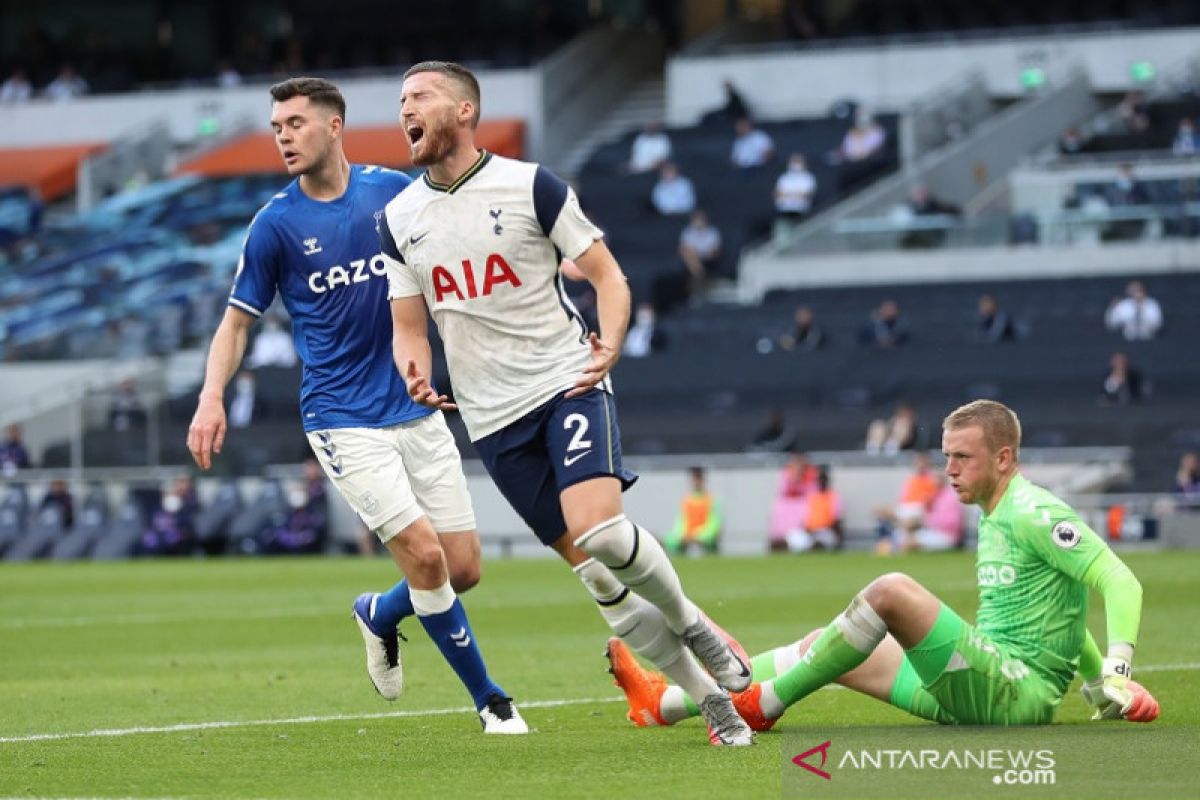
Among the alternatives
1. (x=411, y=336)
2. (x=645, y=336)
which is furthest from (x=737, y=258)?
(x=411, y=336)

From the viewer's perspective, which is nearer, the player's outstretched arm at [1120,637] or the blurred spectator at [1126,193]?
the player's outstretched arm at [1120,637]

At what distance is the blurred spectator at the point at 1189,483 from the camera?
951 inches

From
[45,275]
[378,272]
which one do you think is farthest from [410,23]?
[378,272]

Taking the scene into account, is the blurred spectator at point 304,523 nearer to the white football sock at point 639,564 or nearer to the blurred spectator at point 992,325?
the blurred spectator at point 992,325

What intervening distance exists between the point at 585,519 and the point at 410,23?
42162 mm

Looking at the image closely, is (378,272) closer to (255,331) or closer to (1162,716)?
(1162,716)

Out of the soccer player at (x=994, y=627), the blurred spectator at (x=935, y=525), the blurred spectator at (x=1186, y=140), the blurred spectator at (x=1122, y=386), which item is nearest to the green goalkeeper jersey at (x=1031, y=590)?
the soccer player at (x=994, y=627)

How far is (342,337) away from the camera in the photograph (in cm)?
938

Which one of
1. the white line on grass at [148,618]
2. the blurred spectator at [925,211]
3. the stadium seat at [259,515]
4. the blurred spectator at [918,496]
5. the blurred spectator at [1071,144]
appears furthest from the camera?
the blurred spectator at [1071,144]

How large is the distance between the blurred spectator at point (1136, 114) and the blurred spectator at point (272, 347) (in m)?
12.7

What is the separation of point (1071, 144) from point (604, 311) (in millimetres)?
27390

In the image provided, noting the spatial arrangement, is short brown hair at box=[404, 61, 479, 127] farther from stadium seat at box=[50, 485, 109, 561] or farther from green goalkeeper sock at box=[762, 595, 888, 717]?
stadium seat at box=[50, 485, 109, 561]

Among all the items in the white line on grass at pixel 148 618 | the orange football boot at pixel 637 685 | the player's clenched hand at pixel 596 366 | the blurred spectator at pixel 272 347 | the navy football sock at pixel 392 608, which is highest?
the player's clenched hand at pixel 596 366

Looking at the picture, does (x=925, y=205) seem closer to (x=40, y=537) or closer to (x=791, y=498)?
(x=791, y=498)
